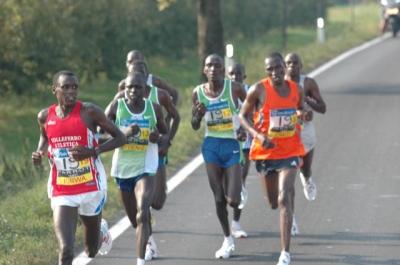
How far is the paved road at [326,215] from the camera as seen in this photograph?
1078cm

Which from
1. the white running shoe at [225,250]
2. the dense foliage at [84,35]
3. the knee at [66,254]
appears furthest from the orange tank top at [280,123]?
the dense foliage at [84,35]

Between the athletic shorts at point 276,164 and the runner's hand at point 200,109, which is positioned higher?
the runner's hand at point 200,109

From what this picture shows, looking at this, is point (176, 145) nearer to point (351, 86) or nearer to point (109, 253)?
point (109, 253)

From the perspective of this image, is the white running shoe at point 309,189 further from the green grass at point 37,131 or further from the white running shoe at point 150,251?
the white running shoe at point 150,251

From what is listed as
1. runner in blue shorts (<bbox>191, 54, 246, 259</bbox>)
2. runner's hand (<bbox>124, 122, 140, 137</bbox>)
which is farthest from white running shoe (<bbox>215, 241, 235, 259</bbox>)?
runner's hand (<bbox>124, 122, 140, 137</bbox>)

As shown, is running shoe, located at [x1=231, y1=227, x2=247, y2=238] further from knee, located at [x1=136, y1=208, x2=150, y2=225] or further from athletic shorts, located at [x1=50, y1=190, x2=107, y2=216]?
athletic shorts, located at [x1=50, y1=190, x2=107, y2=216]

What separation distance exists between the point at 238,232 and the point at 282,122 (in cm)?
157

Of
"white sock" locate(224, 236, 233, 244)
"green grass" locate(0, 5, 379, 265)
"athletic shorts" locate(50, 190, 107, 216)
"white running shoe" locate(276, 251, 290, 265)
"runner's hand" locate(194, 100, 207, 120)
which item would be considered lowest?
"green grass" locate(0, 5, 379, 265)

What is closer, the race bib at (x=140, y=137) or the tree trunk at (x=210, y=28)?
the race bib at (x=140, y=137)

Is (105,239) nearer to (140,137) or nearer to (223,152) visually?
(140,137)

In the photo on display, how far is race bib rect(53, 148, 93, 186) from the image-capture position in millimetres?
9164

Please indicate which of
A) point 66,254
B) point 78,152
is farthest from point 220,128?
point 66,254

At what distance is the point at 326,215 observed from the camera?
12.6 m

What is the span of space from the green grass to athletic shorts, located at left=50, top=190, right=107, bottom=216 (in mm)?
1192
